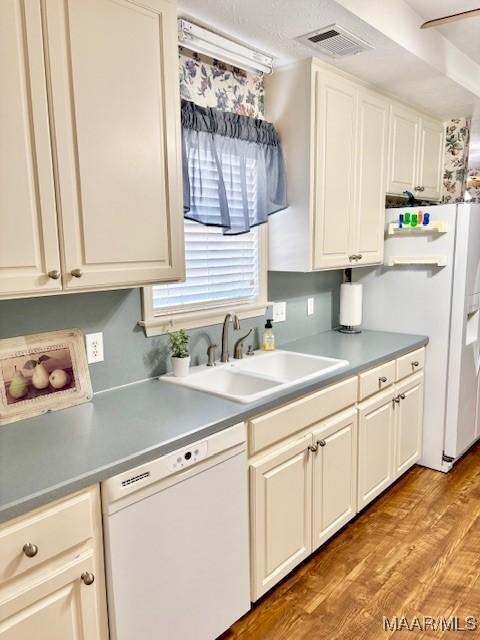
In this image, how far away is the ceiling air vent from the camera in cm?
211

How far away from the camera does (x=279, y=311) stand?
2.85 m

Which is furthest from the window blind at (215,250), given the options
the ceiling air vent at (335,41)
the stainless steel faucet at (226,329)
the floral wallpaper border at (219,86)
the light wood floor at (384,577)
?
the light wood floor at (384,577)

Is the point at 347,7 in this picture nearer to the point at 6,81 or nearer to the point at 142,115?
the point at 142,115

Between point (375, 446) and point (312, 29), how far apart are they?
2025 mm

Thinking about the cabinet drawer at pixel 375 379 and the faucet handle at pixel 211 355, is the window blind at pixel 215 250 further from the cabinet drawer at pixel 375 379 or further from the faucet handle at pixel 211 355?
the cabinet drawer at pixel 375 379

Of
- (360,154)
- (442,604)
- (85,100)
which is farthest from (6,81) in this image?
(442,604)

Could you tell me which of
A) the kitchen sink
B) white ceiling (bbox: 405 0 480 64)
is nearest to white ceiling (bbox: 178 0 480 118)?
white ceiling (bbox: 405 0 480 64)

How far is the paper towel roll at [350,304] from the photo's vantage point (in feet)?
10.3

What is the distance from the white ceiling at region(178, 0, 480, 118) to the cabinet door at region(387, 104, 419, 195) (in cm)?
13

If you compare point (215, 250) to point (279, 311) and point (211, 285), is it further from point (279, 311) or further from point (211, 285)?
point (279, 311)

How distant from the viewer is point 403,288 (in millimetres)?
3162

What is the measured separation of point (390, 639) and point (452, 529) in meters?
0.89

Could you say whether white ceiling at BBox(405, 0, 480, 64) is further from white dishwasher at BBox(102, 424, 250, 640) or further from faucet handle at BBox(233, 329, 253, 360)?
white dishwasher at BBox(102, 424, 250, 640)

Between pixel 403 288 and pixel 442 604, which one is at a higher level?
pixel 403 288
